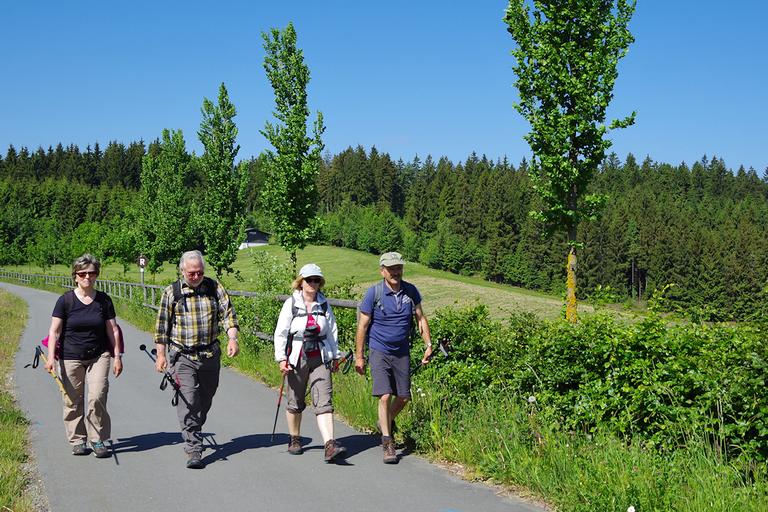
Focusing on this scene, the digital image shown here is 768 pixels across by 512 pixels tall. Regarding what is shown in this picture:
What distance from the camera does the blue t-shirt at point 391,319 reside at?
22.0 ft

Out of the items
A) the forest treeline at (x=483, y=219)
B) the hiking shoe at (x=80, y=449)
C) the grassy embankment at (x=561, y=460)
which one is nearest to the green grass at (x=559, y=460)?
the grassy embankment at (x=561, y=460)

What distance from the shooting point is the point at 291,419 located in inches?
274

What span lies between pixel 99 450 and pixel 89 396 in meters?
0.53

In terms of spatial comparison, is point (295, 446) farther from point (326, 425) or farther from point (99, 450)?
point (99, 450)

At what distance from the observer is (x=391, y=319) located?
671 centimetres

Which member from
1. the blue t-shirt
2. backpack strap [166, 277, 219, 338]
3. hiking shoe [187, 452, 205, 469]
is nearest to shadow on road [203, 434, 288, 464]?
hiking shoe [187, 452, 205, 469]

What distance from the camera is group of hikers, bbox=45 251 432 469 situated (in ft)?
21.7

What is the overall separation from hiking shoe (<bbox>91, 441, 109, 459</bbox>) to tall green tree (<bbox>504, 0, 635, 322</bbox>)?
69.8 feet

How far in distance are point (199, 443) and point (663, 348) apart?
4.12 metres

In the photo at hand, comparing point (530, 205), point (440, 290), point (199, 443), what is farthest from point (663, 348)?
point (530, 205)

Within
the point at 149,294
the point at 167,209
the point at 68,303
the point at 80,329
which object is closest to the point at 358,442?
the point at 80,329

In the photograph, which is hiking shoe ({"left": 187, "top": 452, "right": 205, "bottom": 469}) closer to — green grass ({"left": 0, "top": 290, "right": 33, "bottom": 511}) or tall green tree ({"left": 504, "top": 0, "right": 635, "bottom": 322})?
green grass ({"left": 0, "top": 290, "right": 33, "bottom": 511})

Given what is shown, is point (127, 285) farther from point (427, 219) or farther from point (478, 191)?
point (427, 219)

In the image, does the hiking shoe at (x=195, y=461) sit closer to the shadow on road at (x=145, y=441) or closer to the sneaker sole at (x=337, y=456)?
the shadow on road at (x=145, y=441)
